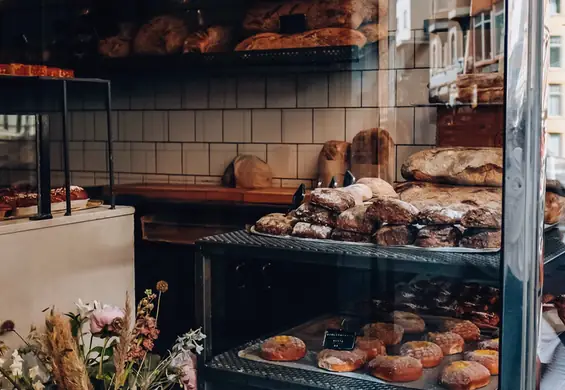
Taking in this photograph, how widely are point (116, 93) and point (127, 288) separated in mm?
349

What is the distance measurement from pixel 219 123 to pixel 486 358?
68 centimetres

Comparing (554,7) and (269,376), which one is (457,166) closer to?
(554,7)

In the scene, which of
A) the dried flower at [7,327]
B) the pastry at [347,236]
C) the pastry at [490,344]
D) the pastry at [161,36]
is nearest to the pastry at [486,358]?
the pastry at [490,344]

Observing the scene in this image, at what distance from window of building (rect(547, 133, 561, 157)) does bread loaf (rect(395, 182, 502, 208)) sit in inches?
4.0

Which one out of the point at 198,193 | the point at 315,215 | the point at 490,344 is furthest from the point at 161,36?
the point at 490,344

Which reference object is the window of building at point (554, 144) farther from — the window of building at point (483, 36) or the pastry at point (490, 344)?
the pastry at point (490, 344)

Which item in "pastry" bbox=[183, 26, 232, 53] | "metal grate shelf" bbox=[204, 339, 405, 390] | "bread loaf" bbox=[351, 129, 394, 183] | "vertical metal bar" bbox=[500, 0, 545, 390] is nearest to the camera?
"vertical metal bar" bbox=[500, 0, 545, 390]

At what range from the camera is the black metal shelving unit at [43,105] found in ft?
4.12

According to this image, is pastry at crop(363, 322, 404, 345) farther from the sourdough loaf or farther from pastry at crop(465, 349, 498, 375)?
the sourdough loaf

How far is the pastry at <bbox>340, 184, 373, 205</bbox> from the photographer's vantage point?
121 centimetres

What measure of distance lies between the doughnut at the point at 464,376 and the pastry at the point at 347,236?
22 centimetres

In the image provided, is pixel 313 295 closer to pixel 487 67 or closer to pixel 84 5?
pixel 487 67

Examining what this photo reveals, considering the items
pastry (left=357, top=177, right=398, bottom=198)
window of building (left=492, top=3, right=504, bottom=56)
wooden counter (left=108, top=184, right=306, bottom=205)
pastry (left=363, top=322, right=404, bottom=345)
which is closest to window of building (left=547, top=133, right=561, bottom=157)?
window of building (left=492, top=3, right=504, bottom=56)

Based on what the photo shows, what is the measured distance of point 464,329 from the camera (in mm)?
1089
